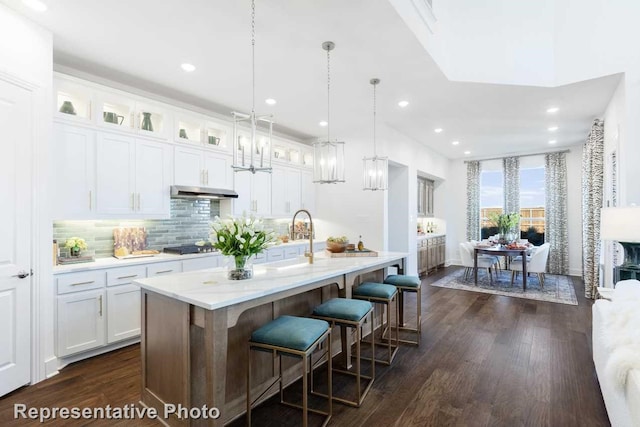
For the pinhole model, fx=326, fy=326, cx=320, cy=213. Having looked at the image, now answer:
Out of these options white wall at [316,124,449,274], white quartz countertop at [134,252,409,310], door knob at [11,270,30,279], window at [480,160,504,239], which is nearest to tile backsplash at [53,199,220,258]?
door knob at [11,270,30,279]

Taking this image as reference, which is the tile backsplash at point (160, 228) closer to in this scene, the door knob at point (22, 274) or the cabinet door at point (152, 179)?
the cabinet door at point (152, 179)

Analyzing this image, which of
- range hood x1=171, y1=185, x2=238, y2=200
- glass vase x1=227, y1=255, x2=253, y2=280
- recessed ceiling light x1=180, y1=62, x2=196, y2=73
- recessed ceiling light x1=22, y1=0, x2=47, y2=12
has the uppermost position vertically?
recessed ceiling light x1=22, y1=0, x2=47, y2=12

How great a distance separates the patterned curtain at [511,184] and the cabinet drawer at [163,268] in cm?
780

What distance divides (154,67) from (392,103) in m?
3.04

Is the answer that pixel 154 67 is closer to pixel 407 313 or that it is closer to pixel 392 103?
pixel 392 103

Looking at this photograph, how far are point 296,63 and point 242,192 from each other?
7.53 ft

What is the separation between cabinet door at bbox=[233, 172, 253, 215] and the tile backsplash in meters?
0.31

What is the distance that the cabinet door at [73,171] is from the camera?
3.14 metres

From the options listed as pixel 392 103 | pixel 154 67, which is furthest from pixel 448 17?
pixel 154 67

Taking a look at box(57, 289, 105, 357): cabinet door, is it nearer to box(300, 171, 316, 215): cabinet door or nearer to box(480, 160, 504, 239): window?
box(300, 171, 316, 215): cabinet door

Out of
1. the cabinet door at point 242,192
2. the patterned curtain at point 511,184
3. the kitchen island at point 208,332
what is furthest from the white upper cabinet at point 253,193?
the patterned curtain at point 511,184

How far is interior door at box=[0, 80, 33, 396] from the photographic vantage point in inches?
98.4

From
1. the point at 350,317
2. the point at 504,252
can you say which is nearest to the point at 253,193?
the point at 350,317

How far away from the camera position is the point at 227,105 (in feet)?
15.5
